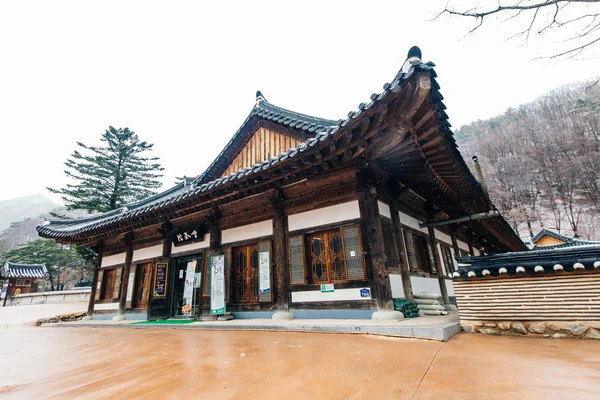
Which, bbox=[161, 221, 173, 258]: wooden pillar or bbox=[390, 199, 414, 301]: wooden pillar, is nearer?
bbox=[390, 199, 414, 301]: wooden pillar

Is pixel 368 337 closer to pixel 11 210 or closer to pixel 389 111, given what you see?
pixel 389 111

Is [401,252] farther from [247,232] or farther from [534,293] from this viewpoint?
[247,232]

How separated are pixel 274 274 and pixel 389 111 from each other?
16.3 ft

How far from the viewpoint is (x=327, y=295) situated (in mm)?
6633

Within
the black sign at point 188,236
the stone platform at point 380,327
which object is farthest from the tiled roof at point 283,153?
the stone platform at point 380,327

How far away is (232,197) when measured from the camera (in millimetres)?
8492

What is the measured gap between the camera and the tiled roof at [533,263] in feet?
13.7

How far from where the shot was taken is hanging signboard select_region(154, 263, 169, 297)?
966 cm

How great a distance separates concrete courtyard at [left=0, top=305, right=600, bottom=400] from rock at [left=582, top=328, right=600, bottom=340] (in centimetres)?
31

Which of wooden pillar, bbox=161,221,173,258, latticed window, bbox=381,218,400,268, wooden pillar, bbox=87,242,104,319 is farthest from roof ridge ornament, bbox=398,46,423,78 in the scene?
wooden pillar, bbox=87,242,104,319

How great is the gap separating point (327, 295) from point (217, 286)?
3.27m

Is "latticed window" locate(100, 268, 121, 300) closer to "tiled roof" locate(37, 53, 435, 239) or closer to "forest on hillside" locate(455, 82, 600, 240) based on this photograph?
"tiled roof" locate(37, 53, 435, 239)

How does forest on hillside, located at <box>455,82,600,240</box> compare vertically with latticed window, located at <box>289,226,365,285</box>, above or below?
above

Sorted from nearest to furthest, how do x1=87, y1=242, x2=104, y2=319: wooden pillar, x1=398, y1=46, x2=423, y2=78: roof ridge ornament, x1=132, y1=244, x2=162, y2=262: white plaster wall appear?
1. x1=398, y1=46, x2=423, y2=78: roof ridge ornament
2. x1=132, y1=244, x2=162, y2=262: white plaster wall
3. x1=87, y1=242, x2=104, y2=319: wooden pillar
